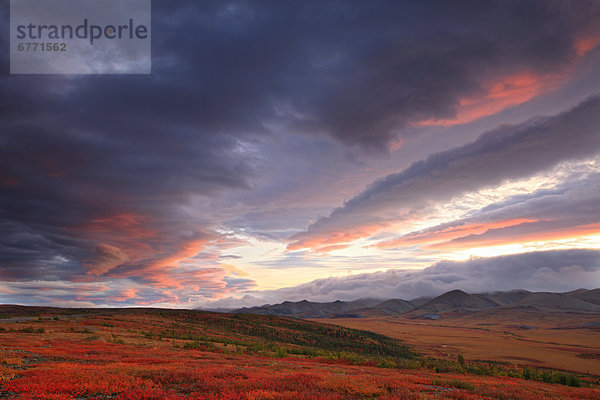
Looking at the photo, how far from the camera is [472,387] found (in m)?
17.3

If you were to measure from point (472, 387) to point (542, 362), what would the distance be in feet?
220

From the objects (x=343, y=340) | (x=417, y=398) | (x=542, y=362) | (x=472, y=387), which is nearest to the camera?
(x=417, y=398)

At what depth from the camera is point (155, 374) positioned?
586 inches

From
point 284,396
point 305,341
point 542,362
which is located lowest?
point 542,362

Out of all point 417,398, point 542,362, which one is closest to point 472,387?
point 417,398

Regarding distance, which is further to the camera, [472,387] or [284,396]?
[472,387]

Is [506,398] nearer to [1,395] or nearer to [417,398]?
[417,398]

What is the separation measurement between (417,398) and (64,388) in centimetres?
1300

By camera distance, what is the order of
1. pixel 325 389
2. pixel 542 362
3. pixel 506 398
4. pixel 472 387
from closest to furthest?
pixel 325 389
pixel 506 398
pixel 472 387
pixel 542 362

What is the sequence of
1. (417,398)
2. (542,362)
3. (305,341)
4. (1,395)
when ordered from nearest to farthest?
(1,395)
(417,398)
(542,362)
(305,341)

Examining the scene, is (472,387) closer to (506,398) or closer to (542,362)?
(506,398)

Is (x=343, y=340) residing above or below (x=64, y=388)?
below

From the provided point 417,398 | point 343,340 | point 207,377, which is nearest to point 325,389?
point 417,398

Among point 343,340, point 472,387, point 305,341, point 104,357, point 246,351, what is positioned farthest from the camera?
point 343,340
